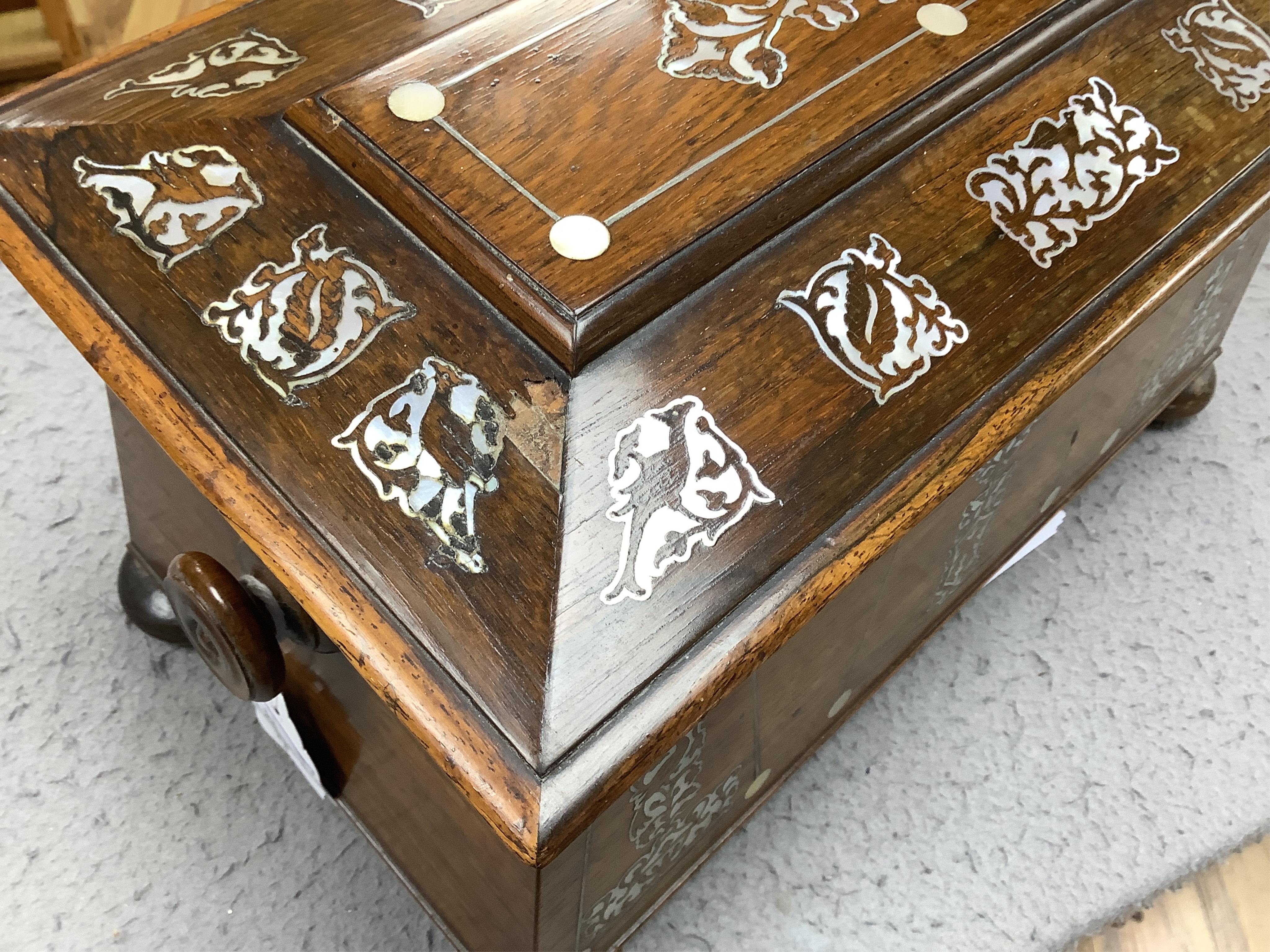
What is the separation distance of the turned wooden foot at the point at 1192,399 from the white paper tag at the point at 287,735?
106cm

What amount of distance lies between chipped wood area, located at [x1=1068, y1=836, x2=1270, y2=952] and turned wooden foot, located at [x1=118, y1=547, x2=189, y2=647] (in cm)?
96

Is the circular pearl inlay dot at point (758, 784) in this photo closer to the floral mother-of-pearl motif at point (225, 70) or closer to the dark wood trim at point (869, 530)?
the dark wood trim at point (869, 530)

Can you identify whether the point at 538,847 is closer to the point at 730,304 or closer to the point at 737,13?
the point at 730,304

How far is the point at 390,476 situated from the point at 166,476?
37 centimetres

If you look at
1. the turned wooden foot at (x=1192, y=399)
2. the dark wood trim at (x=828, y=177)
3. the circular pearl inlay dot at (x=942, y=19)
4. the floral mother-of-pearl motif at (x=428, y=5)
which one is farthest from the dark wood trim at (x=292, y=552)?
the turned wooden foot at (x=1192, y=399)

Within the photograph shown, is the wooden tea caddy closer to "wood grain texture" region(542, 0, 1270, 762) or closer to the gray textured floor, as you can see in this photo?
"wood grain texture" region(542, 0, 1270, 762)

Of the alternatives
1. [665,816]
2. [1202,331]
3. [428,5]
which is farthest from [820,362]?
[1202,331]

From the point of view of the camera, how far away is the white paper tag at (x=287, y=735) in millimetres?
1052

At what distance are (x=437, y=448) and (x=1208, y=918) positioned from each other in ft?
3.18

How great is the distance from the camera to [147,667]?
1.26m

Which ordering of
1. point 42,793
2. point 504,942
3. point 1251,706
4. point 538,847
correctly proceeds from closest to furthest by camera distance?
point 538,847 < point 504,942 < point 42,793 < point 1251,706

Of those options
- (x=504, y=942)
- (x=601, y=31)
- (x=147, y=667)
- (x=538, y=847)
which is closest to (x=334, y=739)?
(x=504, y=942)

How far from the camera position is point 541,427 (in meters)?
0.76

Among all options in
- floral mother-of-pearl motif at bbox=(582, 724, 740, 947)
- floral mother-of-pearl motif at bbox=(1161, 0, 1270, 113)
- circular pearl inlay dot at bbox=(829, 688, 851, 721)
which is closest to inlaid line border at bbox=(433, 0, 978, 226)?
floral mother-of-pearl motif at bbox=(1161, 0, 1270, 113)
